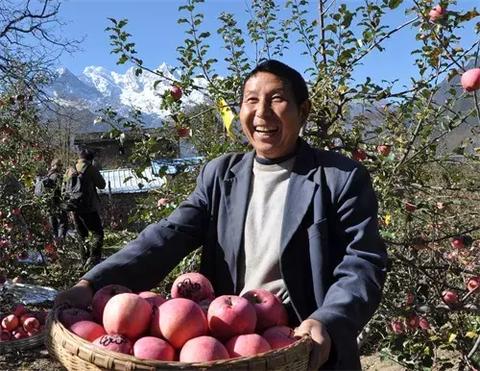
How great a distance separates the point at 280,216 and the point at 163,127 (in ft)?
6.46

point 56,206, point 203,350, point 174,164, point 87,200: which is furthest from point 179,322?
point 87,200

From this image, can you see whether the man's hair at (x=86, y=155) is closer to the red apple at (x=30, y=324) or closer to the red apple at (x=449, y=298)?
the red apple at (x=30, y=324)

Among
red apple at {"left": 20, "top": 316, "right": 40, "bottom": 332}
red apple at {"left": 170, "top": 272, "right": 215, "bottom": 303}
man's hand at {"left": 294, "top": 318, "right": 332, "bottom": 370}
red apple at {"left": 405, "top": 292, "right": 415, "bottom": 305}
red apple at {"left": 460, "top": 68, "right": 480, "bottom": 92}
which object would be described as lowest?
red apple at {"left": 20, "top": 316, "right": 40, "bottom": 332}

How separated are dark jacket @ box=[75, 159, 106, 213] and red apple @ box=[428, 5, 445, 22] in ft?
18.2

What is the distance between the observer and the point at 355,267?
1435 millimetres

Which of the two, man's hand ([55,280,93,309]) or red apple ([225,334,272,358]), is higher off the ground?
man's hand ([55,280,93,309])

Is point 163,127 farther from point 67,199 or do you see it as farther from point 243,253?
point 67,199

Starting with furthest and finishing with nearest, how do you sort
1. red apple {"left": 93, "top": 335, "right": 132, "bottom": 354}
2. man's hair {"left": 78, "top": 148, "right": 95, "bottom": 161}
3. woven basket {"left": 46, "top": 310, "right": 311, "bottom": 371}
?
man's hair {"left": 78, "top": 148, "right": 95, "bottom": 161}, red apple {"left": 93, "top": 335, "right": 132, "bottom": 354}, woven basket {"left": 46, "top": 310, "right": 311, "bottom": 371}

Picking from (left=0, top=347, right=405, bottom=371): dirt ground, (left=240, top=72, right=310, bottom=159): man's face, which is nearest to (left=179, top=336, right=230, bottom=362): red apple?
(left=240, top=72, right=310, bottom=159): man's face

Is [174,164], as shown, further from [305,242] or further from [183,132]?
[305,242]

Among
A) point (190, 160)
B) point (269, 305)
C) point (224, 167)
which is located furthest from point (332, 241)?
point (190, 160)

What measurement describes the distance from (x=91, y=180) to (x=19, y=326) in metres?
3.11

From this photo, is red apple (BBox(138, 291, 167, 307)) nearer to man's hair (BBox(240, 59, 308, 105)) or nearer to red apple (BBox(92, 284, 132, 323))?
red apple (BBox(92, 284, 132, 323))

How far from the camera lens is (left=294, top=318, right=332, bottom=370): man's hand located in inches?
46.1
